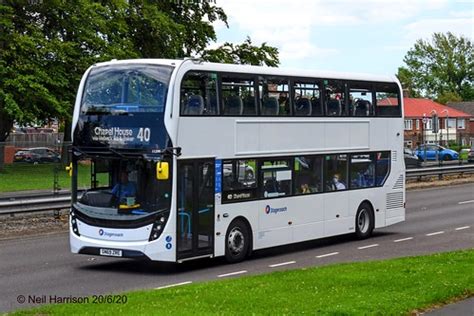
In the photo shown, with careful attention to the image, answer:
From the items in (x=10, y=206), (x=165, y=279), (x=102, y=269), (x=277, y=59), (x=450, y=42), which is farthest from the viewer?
(x=450, y=42)

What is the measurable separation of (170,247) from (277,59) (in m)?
39.8

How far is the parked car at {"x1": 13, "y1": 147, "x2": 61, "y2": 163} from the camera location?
85.9 feet

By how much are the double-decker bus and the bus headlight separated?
2 cm

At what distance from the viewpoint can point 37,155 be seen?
26641 millimetres

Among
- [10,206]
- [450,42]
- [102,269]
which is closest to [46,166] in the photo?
[10,206]

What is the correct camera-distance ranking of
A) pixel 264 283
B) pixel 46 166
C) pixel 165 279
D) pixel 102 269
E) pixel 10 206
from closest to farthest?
pixel 264 283, pixel 165 279, pixel 102 269, pixel 10 206, pixel 46 166

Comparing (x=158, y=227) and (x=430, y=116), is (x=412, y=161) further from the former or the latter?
Result: (x=430, y=116)

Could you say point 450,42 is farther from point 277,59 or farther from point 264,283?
point 264,283

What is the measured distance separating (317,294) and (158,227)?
4694 mm

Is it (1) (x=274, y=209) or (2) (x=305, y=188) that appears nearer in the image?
(1) (x=274, y=209)

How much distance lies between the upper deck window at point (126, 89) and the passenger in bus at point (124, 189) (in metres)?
1.21

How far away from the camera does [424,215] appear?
2677cm

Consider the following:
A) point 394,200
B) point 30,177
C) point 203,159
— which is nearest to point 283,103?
point 203,159

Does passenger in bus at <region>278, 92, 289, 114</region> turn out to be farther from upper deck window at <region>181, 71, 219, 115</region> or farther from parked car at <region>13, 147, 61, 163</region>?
parked car at <region>13, 147, 61, 163</region>
